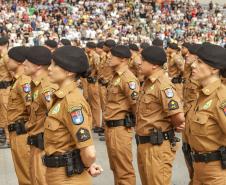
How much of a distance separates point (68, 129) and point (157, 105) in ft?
5.34

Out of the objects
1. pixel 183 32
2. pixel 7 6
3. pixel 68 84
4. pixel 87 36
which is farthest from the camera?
pixel 183 32

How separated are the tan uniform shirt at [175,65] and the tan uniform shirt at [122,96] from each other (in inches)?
226

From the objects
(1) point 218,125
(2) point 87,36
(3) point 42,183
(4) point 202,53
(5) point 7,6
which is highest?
(5) point 7,6

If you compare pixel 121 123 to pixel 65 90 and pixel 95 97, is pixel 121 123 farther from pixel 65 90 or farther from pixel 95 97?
pixel 95 97

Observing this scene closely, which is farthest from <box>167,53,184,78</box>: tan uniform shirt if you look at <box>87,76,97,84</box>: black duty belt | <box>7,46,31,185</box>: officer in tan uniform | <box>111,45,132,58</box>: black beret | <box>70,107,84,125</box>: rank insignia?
<box>70,107,84,125</box>: rank insignia

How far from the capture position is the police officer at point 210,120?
453 centimetres

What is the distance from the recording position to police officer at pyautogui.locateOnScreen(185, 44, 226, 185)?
4531mm

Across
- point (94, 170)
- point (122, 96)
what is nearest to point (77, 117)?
point (94, 170)

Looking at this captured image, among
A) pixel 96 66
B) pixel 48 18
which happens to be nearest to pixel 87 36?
pixel 48 18

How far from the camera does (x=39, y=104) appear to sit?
5.51 m

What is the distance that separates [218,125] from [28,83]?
8.74 feet

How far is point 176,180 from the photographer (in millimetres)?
7449

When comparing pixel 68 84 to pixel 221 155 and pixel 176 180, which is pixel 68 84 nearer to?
pixel 221 155

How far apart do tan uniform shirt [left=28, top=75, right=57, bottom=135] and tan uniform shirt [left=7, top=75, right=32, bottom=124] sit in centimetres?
58
